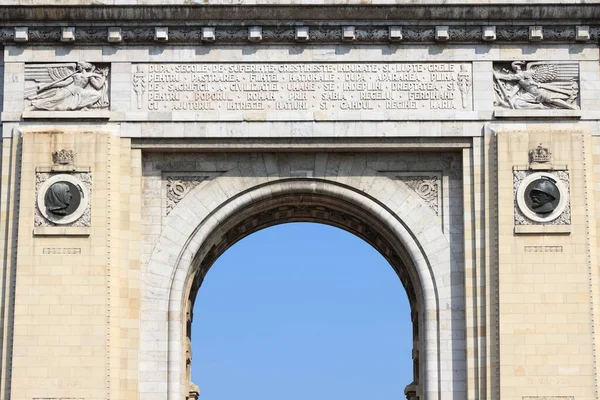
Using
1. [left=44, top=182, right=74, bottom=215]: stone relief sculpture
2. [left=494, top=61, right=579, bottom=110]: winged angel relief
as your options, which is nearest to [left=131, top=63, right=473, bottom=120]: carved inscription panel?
[left=494, top=61, right=579, bottom=110]: winged angel relief

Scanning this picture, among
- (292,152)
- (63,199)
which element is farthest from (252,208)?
(63,199)

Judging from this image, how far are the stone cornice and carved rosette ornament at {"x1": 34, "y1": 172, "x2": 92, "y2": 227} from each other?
11.5ft

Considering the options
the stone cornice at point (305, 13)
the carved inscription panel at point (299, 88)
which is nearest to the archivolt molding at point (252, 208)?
the carved inscription panel at point (299, 88)

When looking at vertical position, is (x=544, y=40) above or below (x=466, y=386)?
above

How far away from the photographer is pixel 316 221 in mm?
39844

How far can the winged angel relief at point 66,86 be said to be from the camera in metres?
36.5

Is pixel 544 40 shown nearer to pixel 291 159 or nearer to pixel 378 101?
pixel 378 101

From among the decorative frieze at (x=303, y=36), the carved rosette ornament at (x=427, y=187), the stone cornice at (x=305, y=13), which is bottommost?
the carved rosette ornament at (x=427, y=187)

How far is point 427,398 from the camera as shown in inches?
1423

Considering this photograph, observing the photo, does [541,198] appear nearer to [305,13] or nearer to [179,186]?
[305,13]

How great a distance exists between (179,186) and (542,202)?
7881 millimetres

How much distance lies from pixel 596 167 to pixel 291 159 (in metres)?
6.63

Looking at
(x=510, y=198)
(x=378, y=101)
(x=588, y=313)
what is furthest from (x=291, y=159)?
(x=588, y=313)

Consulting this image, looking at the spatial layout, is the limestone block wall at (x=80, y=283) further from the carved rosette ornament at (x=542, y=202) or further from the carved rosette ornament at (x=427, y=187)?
the carved rosette ornament at (x=542, y=202)
